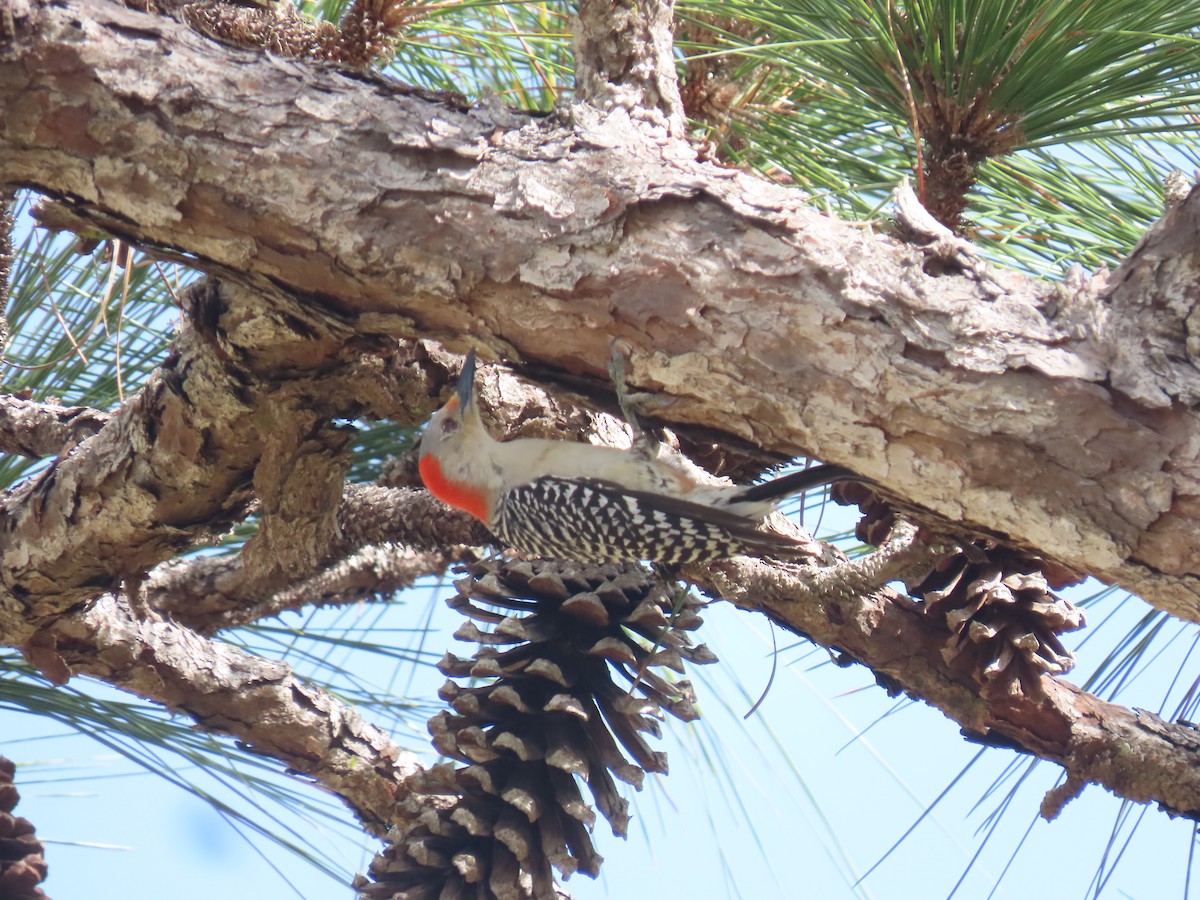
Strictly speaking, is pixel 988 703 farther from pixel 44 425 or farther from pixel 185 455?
pixel 44 425

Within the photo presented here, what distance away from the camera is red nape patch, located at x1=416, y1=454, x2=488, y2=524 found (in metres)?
2.19

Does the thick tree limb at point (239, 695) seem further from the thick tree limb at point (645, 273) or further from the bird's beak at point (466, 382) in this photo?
the thick tree limb at point (645, 273)

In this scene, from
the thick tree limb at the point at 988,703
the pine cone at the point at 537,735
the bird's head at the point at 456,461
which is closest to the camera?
the thick tree limb at the point at 988,703

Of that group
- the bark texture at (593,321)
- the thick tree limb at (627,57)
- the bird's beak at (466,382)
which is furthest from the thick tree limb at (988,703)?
the thick tree limb at (627,57)

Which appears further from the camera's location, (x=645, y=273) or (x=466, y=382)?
(x=466, y=382)

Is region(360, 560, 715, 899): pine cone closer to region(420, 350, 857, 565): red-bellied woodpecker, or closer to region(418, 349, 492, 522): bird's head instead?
region(420, 350, 857, 565): red-bellied woodpecker

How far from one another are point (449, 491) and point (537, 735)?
595 mm

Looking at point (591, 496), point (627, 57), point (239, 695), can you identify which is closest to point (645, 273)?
point (627, 57)

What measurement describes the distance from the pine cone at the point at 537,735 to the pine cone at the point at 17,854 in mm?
613

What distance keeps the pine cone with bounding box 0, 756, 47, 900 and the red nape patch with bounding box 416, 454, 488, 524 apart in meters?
0.97

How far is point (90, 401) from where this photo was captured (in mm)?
2561

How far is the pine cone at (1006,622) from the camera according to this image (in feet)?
5.28

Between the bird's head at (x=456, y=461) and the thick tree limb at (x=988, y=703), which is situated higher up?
the bird's head at (x=456, y=461)

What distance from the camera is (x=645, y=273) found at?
1374 mm
